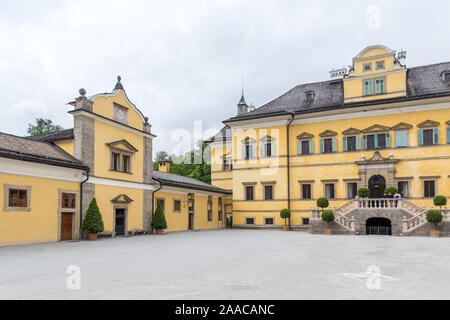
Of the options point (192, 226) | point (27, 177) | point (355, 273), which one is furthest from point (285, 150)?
point (355, 273)

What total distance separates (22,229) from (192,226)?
1652 cm

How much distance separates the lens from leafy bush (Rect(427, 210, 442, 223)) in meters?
23.4

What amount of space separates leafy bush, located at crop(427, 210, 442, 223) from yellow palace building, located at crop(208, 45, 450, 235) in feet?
2.35

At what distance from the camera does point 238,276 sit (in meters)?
9.24

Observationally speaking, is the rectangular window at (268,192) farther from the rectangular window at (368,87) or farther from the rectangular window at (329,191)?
the rectangular window at (368,87)

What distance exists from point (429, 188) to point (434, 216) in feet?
19.3

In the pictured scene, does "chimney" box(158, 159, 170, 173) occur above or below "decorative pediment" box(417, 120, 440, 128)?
below

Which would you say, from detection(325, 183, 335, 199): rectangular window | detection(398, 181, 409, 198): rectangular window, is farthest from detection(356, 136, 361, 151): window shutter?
detection(398, 181, 409, 198): rectangular window

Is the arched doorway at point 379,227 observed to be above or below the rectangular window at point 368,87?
below

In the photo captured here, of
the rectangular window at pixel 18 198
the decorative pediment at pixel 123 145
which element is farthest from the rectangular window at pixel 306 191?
the rectangular window at pixel 18 198

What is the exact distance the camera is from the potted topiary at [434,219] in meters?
23.4

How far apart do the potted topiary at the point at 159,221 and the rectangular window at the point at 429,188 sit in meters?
20.2

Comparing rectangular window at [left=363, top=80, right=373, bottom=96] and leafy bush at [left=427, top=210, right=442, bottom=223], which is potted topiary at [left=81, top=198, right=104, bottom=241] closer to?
leafy bush at [left=427, top=210, right=442, bottom=223]
